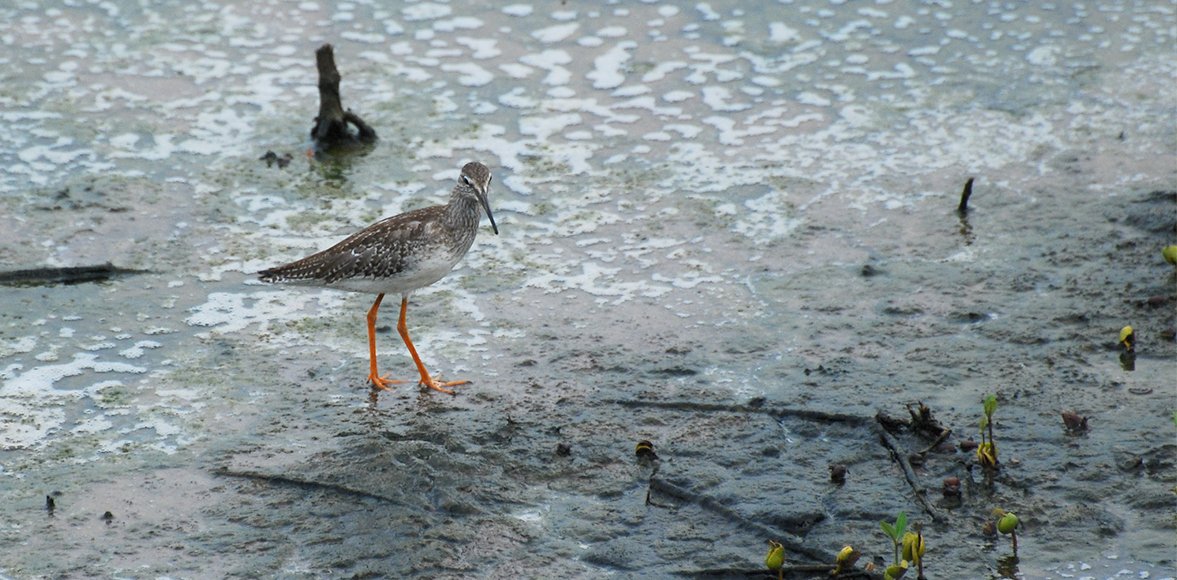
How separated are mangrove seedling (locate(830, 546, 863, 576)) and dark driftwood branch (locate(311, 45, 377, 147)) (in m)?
6.78

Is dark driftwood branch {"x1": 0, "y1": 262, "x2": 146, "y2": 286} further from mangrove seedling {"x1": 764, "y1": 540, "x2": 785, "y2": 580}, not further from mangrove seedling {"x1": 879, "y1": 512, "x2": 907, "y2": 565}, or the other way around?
mangrove seedling {"x1": 879, "y1": 512, "x2": 907, "y2": 565}

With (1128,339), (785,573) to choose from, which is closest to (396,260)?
(785,573)

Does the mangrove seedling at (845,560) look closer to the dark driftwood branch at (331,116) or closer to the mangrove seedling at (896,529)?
the mangrove seedling at (896,529)

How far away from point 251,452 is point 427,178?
4086 mm

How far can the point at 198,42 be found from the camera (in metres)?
13.0

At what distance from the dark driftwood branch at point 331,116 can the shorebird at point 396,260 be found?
3.12 metres

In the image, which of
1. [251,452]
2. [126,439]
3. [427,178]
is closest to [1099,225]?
[427,178]

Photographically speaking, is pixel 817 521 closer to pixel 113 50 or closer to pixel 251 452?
pixel 251 452

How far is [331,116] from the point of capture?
11.1m

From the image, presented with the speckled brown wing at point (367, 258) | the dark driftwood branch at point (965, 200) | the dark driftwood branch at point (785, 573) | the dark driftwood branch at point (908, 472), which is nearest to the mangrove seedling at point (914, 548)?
the dark driftwood branch at point (785, 573)

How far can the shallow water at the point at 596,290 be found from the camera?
21.6 ft

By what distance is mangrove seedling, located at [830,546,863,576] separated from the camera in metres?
5.95

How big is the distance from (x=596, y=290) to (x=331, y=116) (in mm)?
3520

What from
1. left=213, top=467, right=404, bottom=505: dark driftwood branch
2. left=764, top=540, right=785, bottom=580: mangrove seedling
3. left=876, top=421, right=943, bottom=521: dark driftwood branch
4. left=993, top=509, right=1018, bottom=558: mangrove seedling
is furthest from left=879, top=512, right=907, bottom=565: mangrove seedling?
left=213, top=467, right=404, bottom=505: dark driftwood branch
